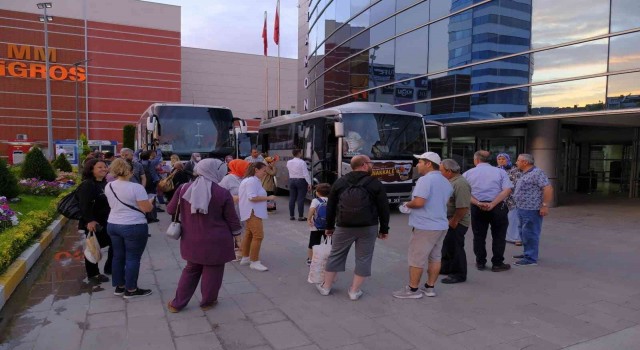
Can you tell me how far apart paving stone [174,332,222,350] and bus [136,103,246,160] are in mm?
10687

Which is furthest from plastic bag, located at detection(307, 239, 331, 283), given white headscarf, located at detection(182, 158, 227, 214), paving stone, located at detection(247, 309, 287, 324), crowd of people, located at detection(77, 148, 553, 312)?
white headscarf, located at detection(182, 158, 227, 214)

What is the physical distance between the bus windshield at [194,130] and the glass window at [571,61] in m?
10.1

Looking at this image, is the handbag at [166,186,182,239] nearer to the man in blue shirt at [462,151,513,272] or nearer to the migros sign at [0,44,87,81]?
the man in blue shirt at [462,151,513,272]

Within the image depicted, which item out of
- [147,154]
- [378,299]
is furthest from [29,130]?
[378,299]

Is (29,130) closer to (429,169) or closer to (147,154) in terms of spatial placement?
(147,154)

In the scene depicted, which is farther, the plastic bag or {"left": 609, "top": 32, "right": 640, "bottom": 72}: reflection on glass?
{"left": 609, "top": 32, "right": 640, "bottom": 72}: reflection on glass

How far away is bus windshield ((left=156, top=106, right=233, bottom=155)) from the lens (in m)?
14.1

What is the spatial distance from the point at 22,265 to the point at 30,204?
19.1ft

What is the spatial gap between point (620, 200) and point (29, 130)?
49718mm

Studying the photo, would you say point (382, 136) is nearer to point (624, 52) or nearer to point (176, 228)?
point (624, 52)

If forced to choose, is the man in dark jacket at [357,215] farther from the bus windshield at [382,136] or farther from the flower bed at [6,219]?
the bus windshield at [382,136]

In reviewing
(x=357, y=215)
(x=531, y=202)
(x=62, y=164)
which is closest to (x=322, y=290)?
(x=357, y=215)

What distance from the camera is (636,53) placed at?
34.9 feet

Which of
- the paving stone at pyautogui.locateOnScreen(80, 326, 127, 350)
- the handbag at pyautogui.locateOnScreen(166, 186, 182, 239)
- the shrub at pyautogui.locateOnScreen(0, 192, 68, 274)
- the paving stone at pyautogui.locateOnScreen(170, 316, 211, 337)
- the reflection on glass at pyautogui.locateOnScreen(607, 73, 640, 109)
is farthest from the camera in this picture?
the reflection on glass at pyautogui.locateOnScreen(607, 73, 640, 109)
